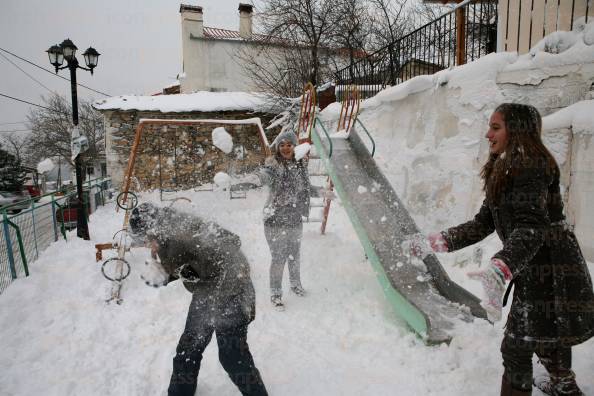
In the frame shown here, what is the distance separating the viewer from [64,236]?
6734 mm

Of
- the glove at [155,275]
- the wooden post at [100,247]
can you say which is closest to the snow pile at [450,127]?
the glove at [155,275]

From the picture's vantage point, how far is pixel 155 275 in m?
1.93

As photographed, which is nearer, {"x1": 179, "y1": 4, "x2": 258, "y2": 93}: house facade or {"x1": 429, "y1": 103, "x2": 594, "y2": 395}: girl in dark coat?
{"x1": 429, "y1": 103, "x2": 594, "y2": 395}: girl in dark coat

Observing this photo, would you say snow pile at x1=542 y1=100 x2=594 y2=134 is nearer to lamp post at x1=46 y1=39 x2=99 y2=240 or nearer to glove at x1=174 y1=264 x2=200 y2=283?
glove at x1=174 y1=264 x2=200 y2=283

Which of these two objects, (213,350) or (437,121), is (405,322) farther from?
(437,121)

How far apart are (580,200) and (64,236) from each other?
7690mm

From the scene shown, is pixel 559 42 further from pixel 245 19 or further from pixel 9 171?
pixel 9 171

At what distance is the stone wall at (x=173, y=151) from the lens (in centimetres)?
984

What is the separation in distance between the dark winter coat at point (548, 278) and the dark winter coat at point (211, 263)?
133 cm

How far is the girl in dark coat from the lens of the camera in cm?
152

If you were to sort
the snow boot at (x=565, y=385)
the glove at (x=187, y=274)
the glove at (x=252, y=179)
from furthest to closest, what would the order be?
1. the glove at (x=252, y=179)
2. the glove at (x=187, y=274)
3. the snow boot at (x=565, y=385)

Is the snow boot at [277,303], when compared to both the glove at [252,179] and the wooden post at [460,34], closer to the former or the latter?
the glove at [252,179]

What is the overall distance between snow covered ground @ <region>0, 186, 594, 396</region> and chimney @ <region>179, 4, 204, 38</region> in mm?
15650

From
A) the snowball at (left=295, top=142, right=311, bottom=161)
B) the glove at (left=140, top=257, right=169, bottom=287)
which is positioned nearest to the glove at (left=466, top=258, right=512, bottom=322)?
the glove at (left=140, top=257, right=169, bottom=287)
